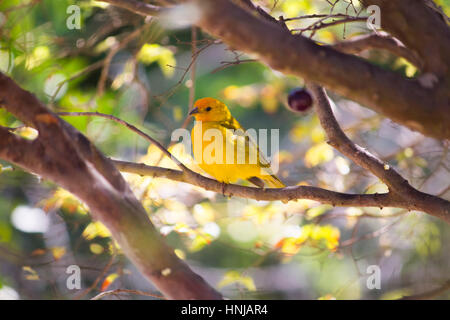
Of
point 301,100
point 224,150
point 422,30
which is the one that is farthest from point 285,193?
point 422,30

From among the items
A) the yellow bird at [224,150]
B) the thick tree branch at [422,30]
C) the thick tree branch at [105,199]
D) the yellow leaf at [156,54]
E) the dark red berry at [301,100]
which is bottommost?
the thick tree branch at [105,199]

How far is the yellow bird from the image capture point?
11.0 ft

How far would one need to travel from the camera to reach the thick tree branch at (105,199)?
158cm

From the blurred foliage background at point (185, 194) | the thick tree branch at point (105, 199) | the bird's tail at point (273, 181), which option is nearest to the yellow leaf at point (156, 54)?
the blurred foliage background at point (185, 194)

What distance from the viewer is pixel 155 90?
22.7 feet

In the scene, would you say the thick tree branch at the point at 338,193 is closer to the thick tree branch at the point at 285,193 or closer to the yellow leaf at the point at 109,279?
the thick tree branch at the point at 285,193

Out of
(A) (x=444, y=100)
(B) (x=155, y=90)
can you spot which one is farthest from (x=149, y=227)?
(B) (x=155, y=90)

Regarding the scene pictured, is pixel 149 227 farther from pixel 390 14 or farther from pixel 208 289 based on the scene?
pixel 390 14

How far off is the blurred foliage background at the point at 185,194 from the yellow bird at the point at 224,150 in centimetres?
23

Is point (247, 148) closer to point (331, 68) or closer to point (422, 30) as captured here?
point (422, 30)

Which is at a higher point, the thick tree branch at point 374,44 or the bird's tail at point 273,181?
the thick tree branch at point 374,44

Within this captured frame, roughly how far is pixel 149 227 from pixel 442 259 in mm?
4152

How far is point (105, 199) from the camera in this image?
5.31ft

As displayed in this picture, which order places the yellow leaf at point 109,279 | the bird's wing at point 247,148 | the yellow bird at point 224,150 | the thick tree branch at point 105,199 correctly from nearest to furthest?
1. the thick tree branch at point 105,199
2. the yellow leaf at point 109,279
3. the yellow bird at point 224,150
4. the bird's wing at point 247,148
